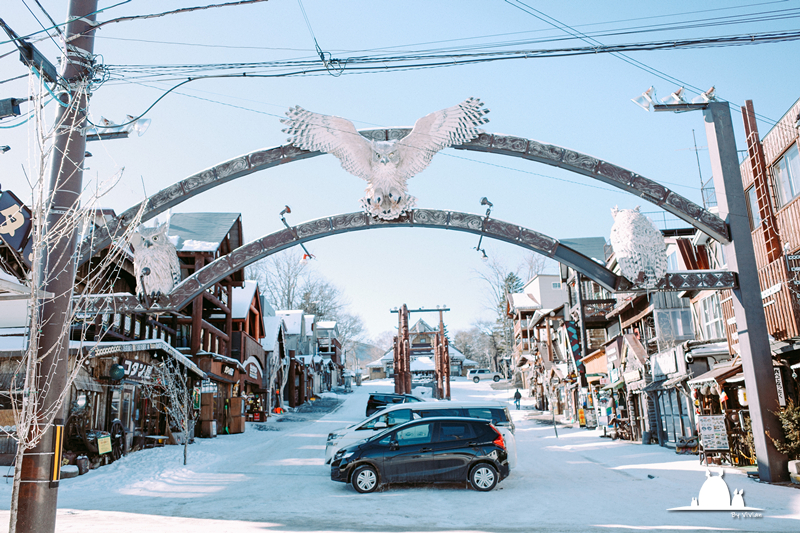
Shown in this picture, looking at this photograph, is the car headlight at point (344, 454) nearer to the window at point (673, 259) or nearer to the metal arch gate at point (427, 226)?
the metal arch gate at point (427, 226)

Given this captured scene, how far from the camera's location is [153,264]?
12.3m

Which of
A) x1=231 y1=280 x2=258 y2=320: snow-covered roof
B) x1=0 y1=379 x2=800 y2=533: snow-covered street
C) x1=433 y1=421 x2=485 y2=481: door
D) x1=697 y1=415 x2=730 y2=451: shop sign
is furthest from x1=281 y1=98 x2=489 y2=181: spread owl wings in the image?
x1=231 y1=280 x2=258 y2=320: snow-covered roof

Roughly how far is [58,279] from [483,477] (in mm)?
9064

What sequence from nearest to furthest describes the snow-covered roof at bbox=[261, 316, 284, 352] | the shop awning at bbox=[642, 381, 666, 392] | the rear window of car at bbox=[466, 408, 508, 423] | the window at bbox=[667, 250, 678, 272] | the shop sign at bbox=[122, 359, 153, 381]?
the rear window of car at bbox=[466, 408, 508, 423] → the shop sign at bbox=[122, 359, 153, 381] → the shop awning at bbox=[642, 381, 666, 392] → the window at bbox=[667, 250, 678, 272] → the snow-covered roof at bbox=[261, 316, 284, 352]

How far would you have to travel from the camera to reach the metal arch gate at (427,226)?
40.9ft

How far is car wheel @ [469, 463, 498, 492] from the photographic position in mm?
12188

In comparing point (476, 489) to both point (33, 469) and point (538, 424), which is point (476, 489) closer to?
point (33, 469)

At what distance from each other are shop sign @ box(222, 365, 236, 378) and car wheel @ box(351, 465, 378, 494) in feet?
51.7

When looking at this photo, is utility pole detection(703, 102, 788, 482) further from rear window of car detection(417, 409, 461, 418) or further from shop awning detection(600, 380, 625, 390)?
shop awning detection(600, 380, 625, 390)

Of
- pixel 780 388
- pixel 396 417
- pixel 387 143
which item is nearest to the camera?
pixel 387 143

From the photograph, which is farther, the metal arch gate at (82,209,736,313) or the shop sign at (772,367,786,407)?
the shop sign at (772,367,786,407)

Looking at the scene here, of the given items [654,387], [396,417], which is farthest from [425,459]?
[654,387]

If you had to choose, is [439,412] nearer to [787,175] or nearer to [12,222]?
[787,175]

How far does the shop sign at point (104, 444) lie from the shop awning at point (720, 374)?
1615 centimetres
